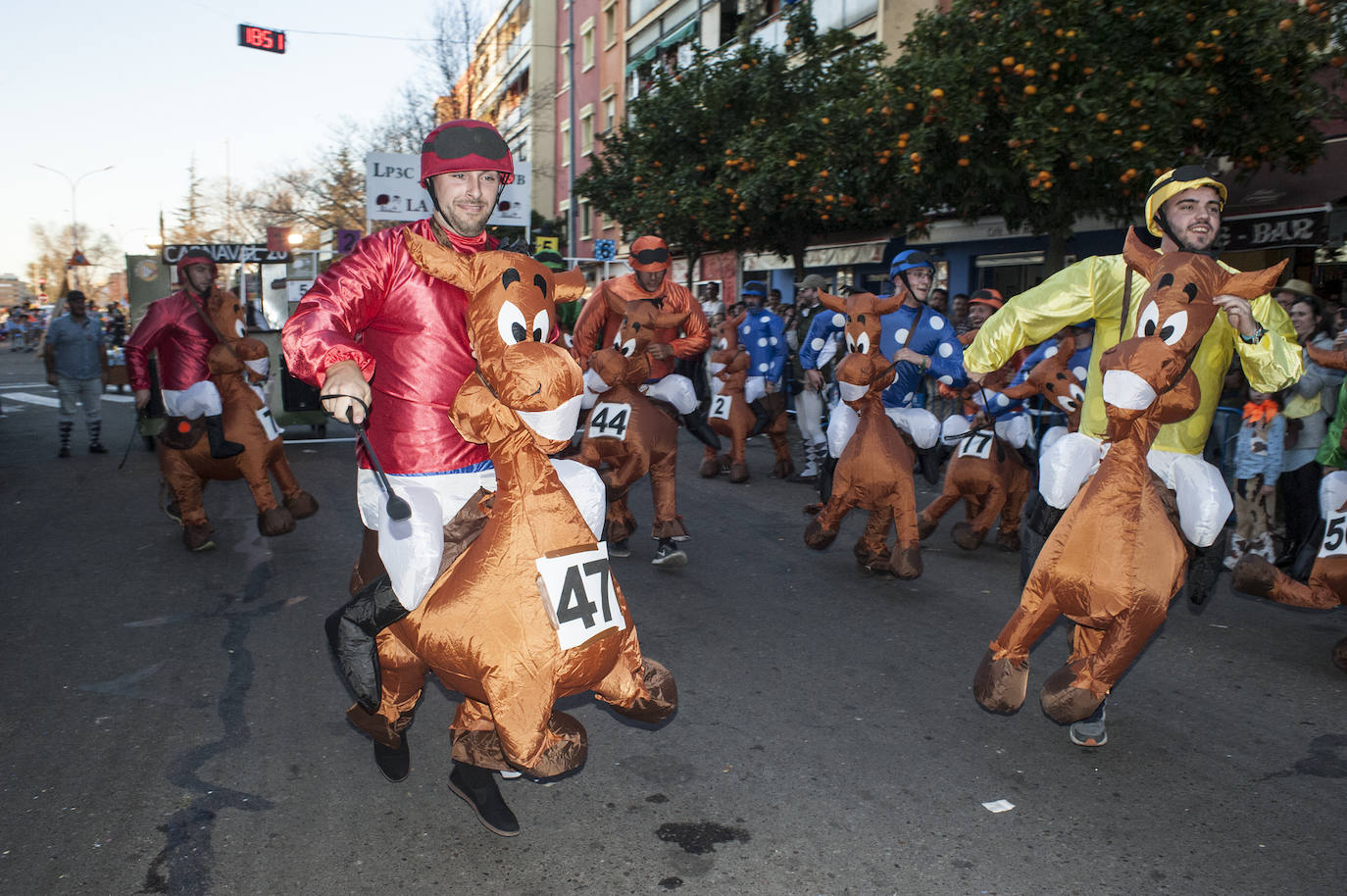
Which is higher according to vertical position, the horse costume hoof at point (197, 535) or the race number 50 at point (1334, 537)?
the race number 50 at point (1334, 537)

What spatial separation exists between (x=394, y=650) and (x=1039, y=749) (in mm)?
2543

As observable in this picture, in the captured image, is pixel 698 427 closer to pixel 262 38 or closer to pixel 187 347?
pixel 187 347

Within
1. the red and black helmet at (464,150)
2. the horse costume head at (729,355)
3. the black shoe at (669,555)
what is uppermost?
the red and black helmet at (464,150)

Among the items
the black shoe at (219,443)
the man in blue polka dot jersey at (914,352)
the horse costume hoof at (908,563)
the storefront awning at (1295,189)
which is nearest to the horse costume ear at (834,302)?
the man in blue polka dot jersey at (914,352)

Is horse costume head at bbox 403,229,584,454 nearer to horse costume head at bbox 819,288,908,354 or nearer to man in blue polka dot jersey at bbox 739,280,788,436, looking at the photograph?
horse costume head at bbox 819,288,908,354

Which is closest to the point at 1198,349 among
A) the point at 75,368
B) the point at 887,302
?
the point at 887,302

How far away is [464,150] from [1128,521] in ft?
8.34

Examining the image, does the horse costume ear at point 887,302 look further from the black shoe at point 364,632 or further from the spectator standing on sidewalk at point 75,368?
the spectator standing on sidewalk at point 75,368

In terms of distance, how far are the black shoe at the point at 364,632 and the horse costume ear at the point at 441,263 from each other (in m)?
0.93

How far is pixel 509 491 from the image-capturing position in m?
2.95

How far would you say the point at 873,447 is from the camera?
6352 millimetres

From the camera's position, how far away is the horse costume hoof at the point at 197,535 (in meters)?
7.54

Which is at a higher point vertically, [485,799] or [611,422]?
[611,422]

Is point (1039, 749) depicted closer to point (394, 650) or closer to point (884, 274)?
point (394, 650)
